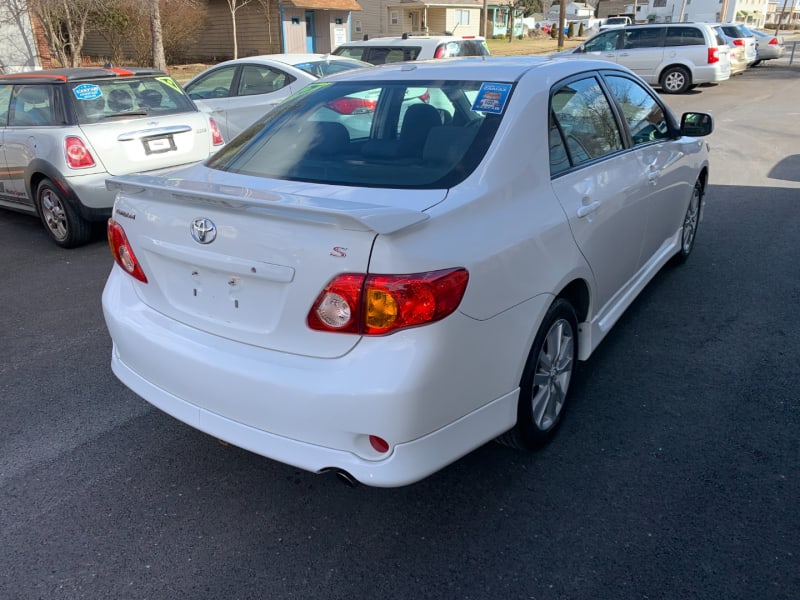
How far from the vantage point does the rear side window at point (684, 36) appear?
60.0 feet

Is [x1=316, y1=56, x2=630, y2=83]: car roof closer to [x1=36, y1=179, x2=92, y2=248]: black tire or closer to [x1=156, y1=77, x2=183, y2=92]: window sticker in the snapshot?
[x1=36, y1=179, x2=92, y2=248]: black tire

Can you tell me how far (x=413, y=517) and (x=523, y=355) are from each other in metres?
0.82

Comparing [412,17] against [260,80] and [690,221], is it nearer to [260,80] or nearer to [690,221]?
[260,80]

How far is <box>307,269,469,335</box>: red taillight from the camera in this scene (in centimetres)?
222

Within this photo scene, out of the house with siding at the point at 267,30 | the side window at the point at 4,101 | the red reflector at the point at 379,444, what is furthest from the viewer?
the house with siding at the point at 267,30

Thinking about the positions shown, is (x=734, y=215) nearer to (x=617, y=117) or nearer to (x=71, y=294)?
(x=617, y=117)

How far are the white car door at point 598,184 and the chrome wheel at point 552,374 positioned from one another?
0.37 meters

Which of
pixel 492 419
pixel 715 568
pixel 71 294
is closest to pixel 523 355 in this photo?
pixel 492 419

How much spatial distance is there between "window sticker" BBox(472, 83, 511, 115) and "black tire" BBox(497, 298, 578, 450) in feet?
2.90

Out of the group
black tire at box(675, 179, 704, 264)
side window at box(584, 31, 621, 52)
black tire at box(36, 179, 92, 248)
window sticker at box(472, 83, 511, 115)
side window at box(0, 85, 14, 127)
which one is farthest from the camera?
side window at box(584, 31, 621, 52)

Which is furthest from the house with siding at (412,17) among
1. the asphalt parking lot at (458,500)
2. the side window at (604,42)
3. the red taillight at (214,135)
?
the asphalt parking lot at (458,500)

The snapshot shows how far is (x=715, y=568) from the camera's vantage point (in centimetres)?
A: 248

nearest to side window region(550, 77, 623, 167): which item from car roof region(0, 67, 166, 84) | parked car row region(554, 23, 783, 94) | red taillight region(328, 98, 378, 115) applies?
red taillight region(328, 98, 378, 115)

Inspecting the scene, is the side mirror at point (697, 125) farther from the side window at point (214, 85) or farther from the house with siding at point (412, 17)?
the house with siding at point (412, 17)
